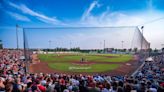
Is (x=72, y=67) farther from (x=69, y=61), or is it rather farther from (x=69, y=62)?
(x=69, y=61)

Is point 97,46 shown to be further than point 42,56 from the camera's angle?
No

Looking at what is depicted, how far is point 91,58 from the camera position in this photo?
18.1 meters

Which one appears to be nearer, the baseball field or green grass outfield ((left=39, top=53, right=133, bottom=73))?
the baseball field

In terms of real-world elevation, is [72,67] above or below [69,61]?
below

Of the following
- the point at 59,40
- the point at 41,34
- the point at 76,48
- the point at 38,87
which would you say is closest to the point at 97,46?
the point at 76,48

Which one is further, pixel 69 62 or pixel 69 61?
pixel 69 61

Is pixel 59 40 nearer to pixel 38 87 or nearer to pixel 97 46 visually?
pixel 97 46

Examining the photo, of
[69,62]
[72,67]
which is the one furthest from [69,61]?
[72,67]

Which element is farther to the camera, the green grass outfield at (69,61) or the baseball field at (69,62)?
the green grass outfield at (69,61)

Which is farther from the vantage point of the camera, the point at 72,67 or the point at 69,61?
the point at 69,61

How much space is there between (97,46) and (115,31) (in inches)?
68.8

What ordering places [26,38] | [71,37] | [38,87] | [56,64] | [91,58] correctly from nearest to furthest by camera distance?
1. [38,87]
2. [26,38]
3. [71,37]
4. [91,58]
5. [56,64]

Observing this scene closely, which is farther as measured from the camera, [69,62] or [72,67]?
[69,62]

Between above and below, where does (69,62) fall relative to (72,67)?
above
